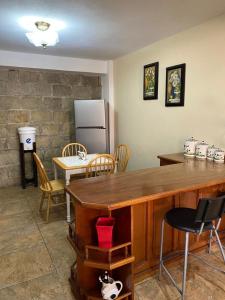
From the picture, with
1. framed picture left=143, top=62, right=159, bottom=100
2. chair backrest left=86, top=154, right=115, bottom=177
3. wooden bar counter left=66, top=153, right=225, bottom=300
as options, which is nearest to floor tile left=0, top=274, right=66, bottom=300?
wooden bar counter left=66, top=153, right=225, bottom=300

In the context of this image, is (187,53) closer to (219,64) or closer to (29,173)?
(219,64)

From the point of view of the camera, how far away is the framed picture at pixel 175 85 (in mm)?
2921

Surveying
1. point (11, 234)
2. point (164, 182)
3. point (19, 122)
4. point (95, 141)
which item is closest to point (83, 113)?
point (95, 141)

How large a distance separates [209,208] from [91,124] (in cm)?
308

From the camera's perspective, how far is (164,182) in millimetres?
1760

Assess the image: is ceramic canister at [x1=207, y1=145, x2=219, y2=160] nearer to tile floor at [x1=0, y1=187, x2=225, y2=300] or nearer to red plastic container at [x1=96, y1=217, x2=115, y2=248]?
tile floor at [x1=0, y1=187, x2=225, y2=300]

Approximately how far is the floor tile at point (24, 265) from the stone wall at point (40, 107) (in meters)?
2.38

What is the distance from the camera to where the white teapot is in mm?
1538

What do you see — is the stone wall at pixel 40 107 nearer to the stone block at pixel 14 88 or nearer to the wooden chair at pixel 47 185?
the stone block at pixel 14 88

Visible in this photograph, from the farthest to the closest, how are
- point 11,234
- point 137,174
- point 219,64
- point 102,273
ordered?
point 11,234
point 219,64
point 137,174
point 102,273

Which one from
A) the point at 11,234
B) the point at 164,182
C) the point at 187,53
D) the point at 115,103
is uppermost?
the point at 187,53

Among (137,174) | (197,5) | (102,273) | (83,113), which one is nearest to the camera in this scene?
(102,273)

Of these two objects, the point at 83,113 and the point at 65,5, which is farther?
the point at 83,113

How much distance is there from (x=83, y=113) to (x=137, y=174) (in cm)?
257
